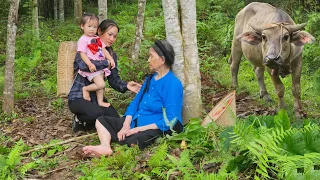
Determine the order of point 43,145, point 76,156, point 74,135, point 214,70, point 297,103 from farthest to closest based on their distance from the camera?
1. point 214,70
2. point 297,103
3. point 74,135
4. point 43,145
5. point 76,156

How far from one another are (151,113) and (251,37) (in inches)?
107

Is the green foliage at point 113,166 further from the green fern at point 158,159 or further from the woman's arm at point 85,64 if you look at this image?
the woman's arm at point 85,64

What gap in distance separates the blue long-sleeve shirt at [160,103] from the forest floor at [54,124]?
3.18ft

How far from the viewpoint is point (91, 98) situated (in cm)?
738

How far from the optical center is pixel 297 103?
793 cm

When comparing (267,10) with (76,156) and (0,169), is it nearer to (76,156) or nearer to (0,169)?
(76,156)

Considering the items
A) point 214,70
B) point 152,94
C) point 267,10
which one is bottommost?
point 214,70

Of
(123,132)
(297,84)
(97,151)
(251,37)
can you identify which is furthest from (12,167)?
(297,84)

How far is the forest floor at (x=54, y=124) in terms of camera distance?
582 cm

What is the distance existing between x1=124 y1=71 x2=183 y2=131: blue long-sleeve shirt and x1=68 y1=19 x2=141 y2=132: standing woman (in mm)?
761

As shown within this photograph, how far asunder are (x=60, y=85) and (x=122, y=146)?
1.94 meters

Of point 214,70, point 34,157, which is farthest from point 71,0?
point 34,157

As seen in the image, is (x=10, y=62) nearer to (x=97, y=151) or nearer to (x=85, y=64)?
(x=85, y=64)

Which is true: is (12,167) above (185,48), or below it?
below
